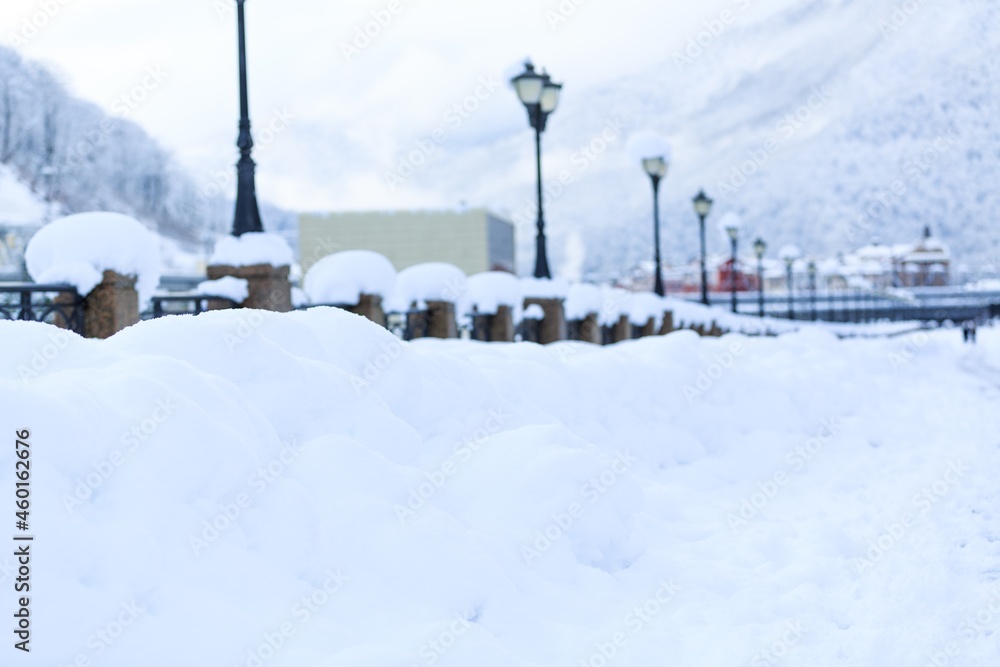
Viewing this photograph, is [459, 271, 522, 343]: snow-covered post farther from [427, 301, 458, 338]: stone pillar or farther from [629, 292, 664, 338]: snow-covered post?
[629, 292, 664, 338]: snow-covered post

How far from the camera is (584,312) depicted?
17.3 meters

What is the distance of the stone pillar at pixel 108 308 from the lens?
841cm

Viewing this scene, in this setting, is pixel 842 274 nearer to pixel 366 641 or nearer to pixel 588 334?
pixel 588 334

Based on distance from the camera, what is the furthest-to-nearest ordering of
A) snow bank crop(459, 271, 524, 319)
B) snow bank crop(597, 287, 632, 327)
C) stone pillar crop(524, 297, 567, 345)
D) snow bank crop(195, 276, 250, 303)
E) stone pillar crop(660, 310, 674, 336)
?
stone pillar crop(660, 310, 674, 336) < snow bank crop(597, 287, 632, 327) < stone pillar crop(524, 297, 567, 345) < snow bank crop(459, 271, 524, 319) < snow bank crop(195, 276, 250, 303)

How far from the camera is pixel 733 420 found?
10.4 m

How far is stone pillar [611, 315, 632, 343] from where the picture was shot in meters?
20.4

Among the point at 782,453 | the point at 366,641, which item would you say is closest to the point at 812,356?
the point at 782,453

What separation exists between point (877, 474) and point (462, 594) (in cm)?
567

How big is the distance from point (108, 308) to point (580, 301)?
989cm

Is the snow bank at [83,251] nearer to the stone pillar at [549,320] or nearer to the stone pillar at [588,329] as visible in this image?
the stone pillar at [549,320]

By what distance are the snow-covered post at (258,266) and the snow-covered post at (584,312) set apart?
6683mm

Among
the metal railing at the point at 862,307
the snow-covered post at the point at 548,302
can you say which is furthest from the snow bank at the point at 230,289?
the metal railing at the point at 862,307

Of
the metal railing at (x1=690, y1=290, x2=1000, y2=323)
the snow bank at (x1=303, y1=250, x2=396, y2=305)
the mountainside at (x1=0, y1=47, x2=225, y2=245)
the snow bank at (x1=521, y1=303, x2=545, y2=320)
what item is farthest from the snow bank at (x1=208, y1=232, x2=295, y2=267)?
the metal railing at (x1=690, y1=290, x2=1000, y2=323)

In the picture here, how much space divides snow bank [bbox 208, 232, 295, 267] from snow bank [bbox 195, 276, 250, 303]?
0.67 ft
